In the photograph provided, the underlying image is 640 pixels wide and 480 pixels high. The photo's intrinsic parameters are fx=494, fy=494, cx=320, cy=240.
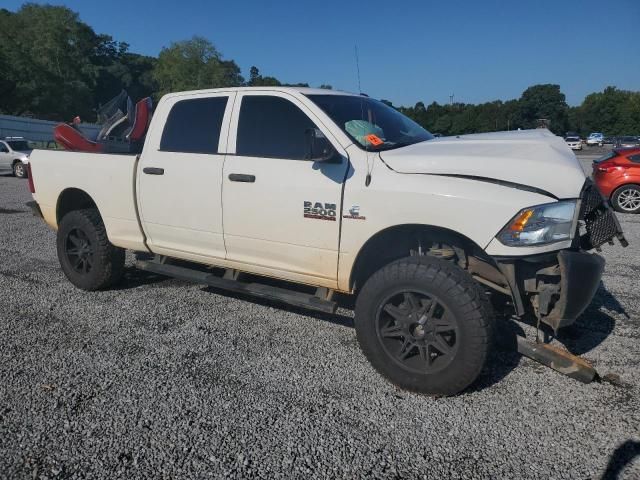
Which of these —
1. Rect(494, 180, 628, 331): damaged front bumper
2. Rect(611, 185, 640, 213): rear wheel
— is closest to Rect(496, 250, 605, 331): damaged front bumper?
Rect(494, 180, 628, 331): damaged front bumper

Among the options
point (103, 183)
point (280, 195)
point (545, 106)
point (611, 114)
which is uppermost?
point (545, 106)

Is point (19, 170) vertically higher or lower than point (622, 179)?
lower

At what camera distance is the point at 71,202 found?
5.38m

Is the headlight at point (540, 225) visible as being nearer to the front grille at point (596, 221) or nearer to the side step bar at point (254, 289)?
the front grille at point (596, 221)

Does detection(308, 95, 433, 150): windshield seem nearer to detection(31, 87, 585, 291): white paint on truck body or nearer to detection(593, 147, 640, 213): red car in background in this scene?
detection(31, 87, 585, 291): white paint on truck body

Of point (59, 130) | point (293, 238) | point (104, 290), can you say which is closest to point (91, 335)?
point (104, 290)

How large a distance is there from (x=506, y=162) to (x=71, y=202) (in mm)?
4502

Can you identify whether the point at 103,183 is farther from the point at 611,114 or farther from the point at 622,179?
the point at 611,114

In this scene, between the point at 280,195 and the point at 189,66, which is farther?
the point at 189,66

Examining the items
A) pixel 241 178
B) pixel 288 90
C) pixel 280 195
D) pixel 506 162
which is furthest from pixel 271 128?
pixel 506 162

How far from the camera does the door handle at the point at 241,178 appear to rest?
3.82 m

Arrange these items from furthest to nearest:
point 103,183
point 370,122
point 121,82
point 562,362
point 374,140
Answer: point 121,82, point 103,183, point 370,122, point 374,140, point 562,362

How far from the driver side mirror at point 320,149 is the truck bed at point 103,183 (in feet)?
6.30

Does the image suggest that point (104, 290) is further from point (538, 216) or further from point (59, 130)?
point (538, 216)
